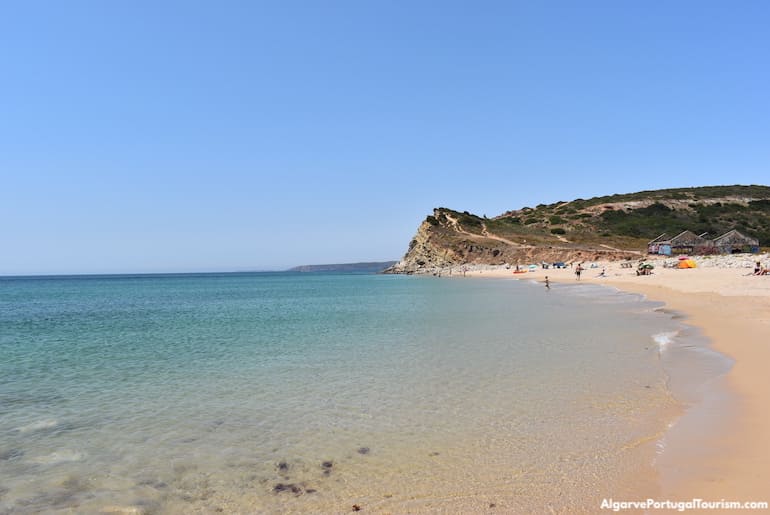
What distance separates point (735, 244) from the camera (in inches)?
3209

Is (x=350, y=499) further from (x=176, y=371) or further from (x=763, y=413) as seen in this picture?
(x=176, y=371)

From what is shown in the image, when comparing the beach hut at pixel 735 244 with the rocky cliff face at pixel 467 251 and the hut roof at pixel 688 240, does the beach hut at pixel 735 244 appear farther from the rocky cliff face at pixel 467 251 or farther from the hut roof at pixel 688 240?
the rocky cliff face at pixel 467 251

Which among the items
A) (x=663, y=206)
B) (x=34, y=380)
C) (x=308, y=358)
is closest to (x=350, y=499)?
(x=308, y=358)

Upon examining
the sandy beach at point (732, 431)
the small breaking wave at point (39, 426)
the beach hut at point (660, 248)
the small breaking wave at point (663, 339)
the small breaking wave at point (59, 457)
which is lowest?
the small breaking wave at point (59, 457)

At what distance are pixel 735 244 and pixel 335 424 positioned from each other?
3665 inches

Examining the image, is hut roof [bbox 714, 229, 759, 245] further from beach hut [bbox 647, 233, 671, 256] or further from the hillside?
the hillside

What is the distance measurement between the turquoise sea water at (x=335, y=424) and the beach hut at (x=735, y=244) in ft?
257

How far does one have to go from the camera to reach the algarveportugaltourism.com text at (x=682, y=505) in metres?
5.28

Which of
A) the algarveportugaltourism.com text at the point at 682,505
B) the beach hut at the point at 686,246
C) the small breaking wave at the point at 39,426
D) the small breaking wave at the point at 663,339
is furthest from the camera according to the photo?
the beach hut at the point at 686,246

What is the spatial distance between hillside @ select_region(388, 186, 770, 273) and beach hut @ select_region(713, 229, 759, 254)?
1228 cm

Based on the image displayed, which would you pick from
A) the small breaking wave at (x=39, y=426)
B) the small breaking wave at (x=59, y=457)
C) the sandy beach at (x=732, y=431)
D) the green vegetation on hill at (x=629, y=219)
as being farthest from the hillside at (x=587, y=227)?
the small breaking wave at (x=59, y=457)

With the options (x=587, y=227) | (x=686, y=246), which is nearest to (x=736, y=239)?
(x=686, y=246)

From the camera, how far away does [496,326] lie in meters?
22.6

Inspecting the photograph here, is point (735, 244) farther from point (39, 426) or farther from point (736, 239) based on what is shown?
point (39, 426)
